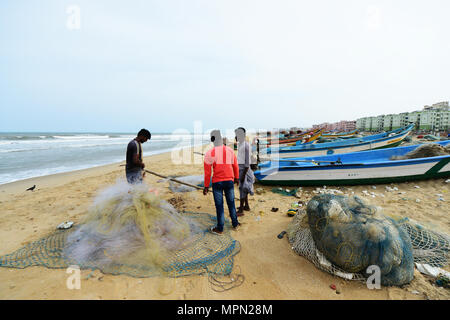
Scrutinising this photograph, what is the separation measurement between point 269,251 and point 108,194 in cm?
325

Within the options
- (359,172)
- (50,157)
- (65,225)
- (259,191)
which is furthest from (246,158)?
(50,157)

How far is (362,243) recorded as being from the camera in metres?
2.40

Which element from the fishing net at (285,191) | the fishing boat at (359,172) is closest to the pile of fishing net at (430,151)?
the fishing boat at (359,172)

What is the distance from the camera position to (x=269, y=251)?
10.7 feet

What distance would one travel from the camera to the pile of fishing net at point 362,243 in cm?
238

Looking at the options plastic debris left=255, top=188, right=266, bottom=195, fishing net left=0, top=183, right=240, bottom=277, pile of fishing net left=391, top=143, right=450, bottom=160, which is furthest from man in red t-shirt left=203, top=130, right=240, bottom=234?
pile of fishing net left=391, top=143, right=450, bottom=160

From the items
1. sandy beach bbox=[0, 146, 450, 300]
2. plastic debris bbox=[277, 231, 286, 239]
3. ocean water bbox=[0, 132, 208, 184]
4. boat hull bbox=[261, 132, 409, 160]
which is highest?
boat hull bbox=[261, 132, 409, 160]

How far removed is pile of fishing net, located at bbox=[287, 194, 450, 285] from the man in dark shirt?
138 inches

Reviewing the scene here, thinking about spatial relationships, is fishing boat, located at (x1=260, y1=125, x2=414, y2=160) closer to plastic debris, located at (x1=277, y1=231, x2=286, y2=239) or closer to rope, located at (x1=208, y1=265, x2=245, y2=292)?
plastic debris, located at (x1=277, y1=231, x2=286, y2=239)

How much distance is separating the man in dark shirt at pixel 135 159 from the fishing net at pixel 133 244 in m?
0.32

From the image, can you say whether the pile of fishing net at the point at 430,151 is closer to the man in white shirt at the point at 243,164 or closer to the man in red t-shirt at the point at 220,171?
the man in white shirt at the point at 243,164

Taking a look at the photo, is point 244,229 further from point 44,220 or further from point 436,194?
point 436,194

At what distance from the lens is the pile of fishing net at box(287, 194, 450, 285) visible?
2.38 meters
